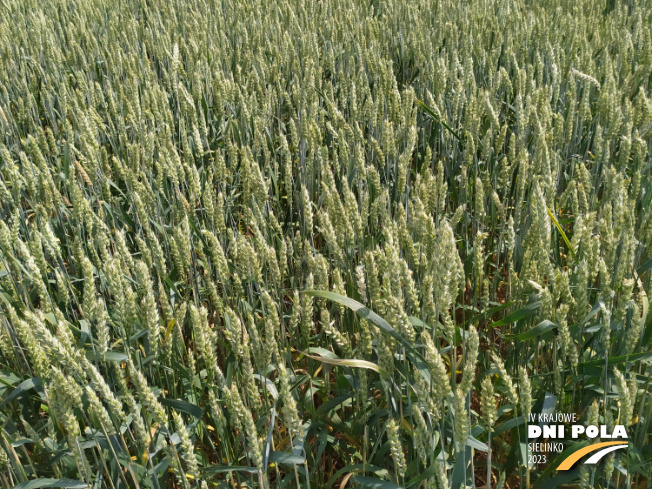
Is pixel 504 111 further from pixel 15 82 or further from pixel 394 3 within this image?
pixel 15 82

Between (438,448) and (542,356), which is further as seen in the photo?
(542,356)

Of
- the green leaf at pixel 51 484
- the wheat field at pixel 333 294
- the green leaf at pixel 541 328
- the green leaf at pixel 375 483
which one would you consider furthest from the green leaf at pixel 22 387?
the green leaf at pixel 541 328

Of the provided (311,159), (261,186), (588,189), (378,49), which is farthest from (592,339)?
(378,49)

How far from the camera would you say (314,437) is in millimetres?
1228

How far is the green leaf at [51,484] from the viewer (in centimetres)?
95

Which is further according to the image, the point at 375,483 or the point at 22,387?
the point at 22,387

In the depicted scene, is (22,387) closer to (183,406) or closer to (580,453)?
(183,406)

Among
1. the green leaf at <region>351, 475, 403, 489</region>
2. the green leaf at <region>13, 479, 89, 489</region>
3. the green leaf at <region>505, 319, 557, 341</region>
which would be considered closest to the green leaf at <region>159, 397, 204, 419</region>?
the green leaf at <region>13, 479, 89, 489</region>

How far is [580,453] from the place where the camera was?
99 centimetres

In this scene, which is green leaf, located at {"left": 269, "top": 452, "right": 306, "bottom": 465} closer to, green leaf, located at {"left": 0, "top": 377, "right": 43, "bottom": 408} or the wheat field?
the wheat field

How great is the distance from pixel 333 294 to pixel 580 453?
1.78 ft

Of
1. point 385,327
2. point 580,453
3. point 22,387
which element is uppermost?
point 385,327

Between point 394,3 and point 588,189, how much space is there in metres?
2.81

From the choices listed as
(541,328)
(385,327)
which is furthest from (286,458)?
(541,328)
